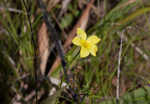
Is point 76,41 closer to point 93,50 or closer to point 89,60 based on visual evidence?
point 93,50

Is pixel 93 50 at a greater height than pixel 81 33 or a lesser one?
lesser

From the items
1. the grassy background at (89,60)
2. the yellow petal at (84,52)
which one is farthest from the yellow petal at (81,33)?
the grassy background at (89,60)

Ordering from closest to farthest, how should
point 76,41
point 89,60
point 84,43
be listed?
point 76,41 < point 84,43 < point 89,60

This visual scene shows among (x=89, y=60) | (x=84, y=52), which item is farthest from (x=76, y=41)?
(x=89, y=60)

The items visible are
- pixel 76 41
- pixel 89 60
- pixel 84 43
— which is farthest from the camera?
pixel 89 60

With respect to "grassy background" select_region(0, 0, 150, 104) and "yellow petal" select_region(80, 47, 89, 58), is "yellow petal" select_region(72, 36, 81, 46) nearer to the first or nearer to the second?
"yellow petal" select_region(80, 47, 89, 58)

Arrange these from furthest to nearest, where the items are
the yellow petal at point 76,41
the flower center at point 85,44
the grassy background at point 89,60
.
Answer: the grassy background at point 89,60, the flower center at point 85,44, the yellow petal at point 76,41

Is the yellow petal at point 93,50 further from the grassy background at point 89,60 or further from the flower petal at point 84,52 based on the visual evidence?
the grassy background at point 89,60

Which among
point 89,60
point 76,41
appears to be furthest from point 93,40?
point 89,60

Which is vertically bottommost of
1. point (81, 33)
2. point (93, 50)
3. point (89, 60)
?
point (89, 60)

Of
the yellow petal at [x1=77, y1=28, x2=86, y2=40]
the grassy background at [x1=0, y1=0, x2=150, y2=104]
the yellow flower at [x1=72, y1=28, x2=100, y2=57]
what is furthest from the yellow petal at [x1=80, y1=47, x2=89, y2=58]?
the grassy background at [x1=0, y1=0, x2=150, y2=104]

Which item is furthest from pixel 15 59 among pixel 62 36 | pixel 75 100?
pixel 75 100

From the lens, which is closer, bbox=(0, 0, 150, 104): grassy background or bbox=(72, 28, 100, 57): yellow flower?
bbox=(72, 28, 100, 57): yellow flower

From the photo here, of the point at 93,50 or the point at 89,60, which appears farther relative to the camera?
the point at 89,60
